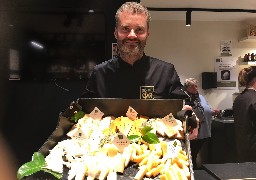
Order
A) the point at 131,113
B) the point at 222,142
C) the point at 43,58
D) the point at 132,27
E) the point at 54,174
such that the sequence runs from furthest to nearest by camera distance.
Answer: the point at 222,142 → the point at 43,58 → the point at 132,27 → the point at 131,113 → the point at 54,174

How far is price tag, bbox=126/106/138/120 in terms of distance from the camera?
1736 mm

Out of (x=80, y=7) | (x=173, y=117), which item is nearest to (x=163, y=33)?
(x=80, y=7)

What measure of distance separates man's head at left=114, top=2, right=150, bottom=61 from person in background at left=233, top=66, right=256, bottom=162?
1.91 metres

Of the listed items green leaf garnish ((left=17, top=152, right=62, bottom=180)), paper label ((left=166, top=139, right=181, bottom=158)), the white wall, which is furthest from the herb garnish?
the white wall

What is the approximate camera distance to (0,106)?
12.7 feet

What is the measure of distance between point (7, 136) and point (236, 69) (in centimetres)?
541

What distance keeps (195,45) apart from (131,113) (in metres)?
5.92

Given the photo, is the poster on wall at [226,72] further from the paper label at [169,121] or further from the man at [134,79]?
the paper label at [169,121]

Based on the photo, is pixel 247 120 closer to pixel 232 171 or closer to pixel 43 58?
pixel 232 171

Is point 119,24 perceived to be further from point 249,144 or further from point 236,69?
point 236,69

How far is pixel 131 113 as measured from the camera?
5.72 ft

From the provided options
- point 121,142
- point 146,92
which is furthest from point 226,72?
point 121,142

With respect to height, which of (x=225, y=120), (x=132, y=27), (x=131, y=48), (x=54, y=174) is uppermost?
(x=132, y=27)

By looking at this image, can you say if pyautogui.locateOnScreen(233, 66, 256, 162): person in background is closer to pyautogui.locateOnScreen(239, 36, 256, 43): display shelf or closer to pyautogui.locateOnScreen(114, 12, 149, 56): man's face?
pyautogui.locateOnScreen(114, 12, 149, 56): man's face
